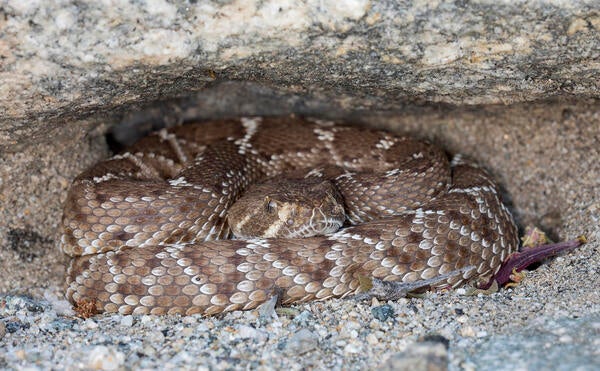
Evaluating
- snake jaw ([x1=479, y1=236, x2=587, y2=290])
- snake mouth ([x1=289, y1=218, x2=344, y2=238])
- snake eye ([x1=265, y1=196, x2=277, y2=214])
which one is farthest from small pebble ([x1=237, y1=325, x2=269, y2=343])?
snake jaw ([x1=479, y1=236, x2=587, y2=290])

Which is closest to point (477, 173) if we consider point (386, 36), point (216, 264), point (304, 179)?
point (304, 179)

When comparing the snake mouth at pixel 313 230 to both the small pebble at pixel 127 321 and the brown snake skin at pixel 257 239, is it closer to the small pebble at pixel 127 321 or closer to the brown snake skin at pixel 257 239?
the brown snake skin at pixel 257 239

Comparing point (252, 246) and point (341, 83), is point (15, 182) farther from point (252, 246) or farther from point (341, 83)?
point (341, 83)

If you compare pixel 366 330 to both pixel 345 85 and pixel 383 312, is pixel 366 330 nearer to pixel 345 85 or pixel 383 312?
pixel 383 312

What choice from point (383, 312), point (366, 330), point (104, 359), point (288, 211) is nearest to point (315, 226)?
point (288, 211)

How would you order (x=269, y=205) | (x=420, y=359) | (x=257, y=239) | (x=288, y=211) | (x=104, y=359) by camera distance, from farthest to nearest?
(x=269, y=205), (x=288, y=211), (x=257, y=239), (x=104, y=359), (x=420, y=359)

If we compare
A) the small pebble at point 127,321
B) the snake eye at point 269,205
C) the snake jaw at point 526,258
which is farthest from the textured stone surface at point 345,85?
the snake eye at point 269,205
